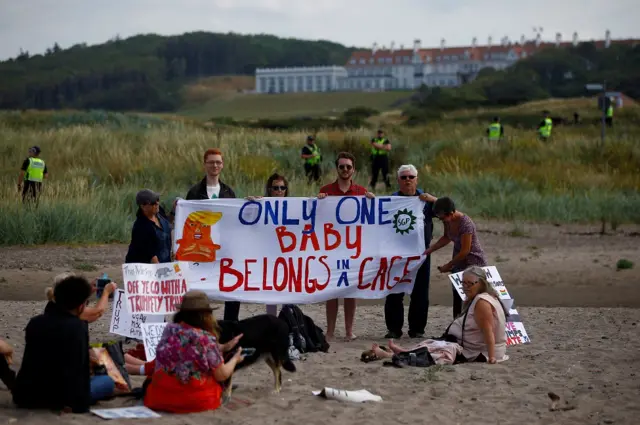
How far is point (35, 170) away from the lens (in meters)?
23.5

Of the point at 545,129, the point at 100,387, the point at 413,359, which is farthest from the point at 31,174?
the point at 545,129

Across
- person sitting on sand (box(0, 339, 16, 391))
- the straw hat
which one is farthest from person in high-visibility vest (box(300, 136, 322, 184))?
the straw hat

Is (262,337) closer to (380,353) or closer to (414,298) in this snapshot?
(380,353)

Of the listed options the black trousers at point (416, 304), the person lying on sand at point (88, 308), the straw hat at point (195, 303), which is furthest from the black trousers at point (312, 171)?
the straw hat at point (195, 303)

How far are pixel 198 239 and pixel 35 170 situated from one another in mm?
12749

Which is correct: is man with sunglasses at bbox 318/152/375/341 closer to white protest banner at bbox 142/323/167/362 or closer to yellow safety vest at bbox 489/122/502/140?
white protest banner at bbox 142/323/167/362

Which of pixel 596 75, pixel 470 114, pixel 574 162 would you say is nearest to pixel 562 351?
pixel 574 162

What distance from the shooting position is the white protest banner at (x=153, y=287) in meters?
10.1

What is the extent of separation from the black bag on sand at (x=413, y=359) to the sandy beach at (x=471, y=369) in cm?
17

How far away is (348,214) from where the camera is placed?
1183 cm

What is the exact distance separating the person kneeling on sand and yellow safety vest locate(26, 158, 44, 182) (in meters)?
14.2

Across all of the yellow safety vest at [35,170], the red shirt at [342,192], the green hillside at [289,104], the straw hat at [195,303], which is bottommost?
the green hillside at [289,104]

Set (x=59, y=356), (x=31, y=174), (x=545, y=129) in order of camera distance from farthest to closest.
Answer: (x=545, y=129) → (x=31, y=174) → (x=59, y=356)

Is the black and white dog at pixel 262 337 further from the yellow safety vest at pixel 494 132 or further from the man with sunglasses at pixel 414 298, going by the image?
the yellow safety vest at pixel 494 132
